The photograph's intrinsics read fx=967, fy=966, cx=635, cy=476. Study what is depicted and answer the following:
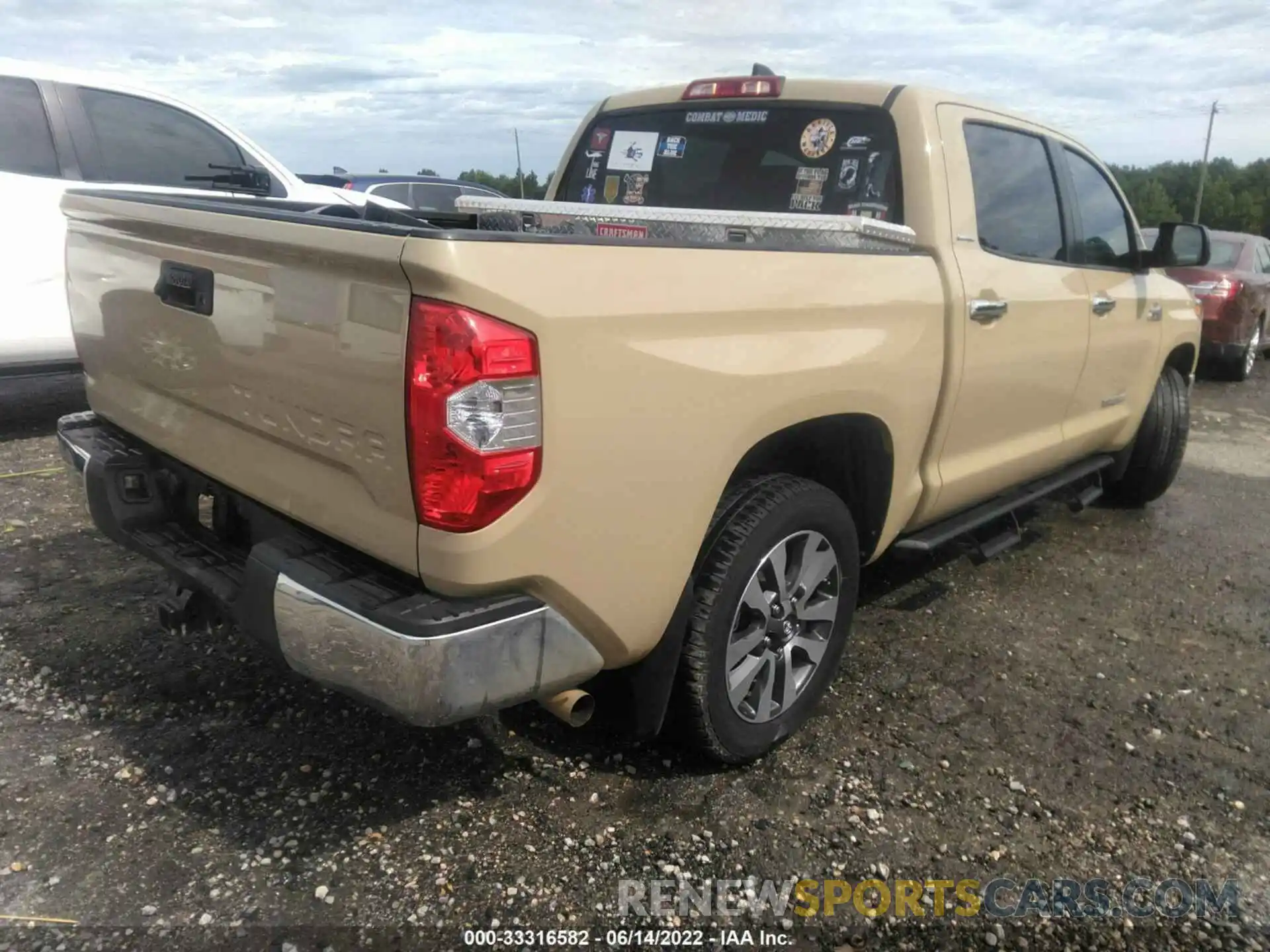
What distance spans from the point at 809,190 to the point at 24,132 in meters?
4.62

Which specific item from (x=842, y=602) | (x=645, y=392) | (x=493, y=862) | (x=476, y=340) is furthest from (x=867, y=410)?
(x=493, y=862)

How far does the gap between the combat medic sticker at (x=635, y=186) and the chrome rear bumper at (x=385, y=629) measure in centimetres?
205

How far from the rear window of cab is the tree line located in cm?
4062

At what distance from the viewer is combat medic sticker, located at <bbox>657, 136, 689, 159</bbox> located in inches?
143

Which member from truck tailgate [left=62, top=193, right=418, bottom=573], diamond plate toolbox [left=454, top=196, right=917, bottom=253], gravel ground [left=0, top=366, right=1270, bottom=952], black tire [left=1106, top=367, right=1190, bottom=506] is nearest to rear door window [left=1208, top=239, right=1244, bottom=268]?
black tire [left=1106, top=367, right=1190, bottom=506]

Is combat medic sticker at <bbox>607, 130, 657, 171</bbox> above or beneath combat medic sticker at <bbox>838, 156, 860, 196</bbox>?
above

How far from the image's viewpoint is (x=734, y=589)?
2.43 metres

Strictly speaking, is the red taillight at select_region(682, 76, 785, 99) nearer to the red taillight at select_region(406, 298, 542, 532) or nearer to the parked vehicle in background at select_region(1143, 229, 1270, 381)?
the red taillight at select_region(406, 298, 542, 532)

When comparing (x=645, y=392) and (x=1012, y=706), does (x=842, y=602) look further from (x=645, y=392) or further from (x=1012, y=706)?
(x=645, y=392)

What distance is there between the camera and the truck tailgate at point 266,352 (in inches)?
73.3

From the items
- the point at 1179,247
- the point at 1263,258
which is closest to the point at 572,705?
the point at 1179,247

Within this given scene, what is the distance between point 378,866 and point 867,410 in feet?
5.67

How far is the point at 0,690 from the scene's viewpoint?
2967 mm

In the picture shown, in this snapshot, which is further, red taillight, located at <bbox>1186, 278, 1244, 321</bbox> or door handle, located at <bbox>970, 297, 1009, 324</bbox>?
red taillight, located at <bbox>1186, 278, 1244, 321</bbox>
